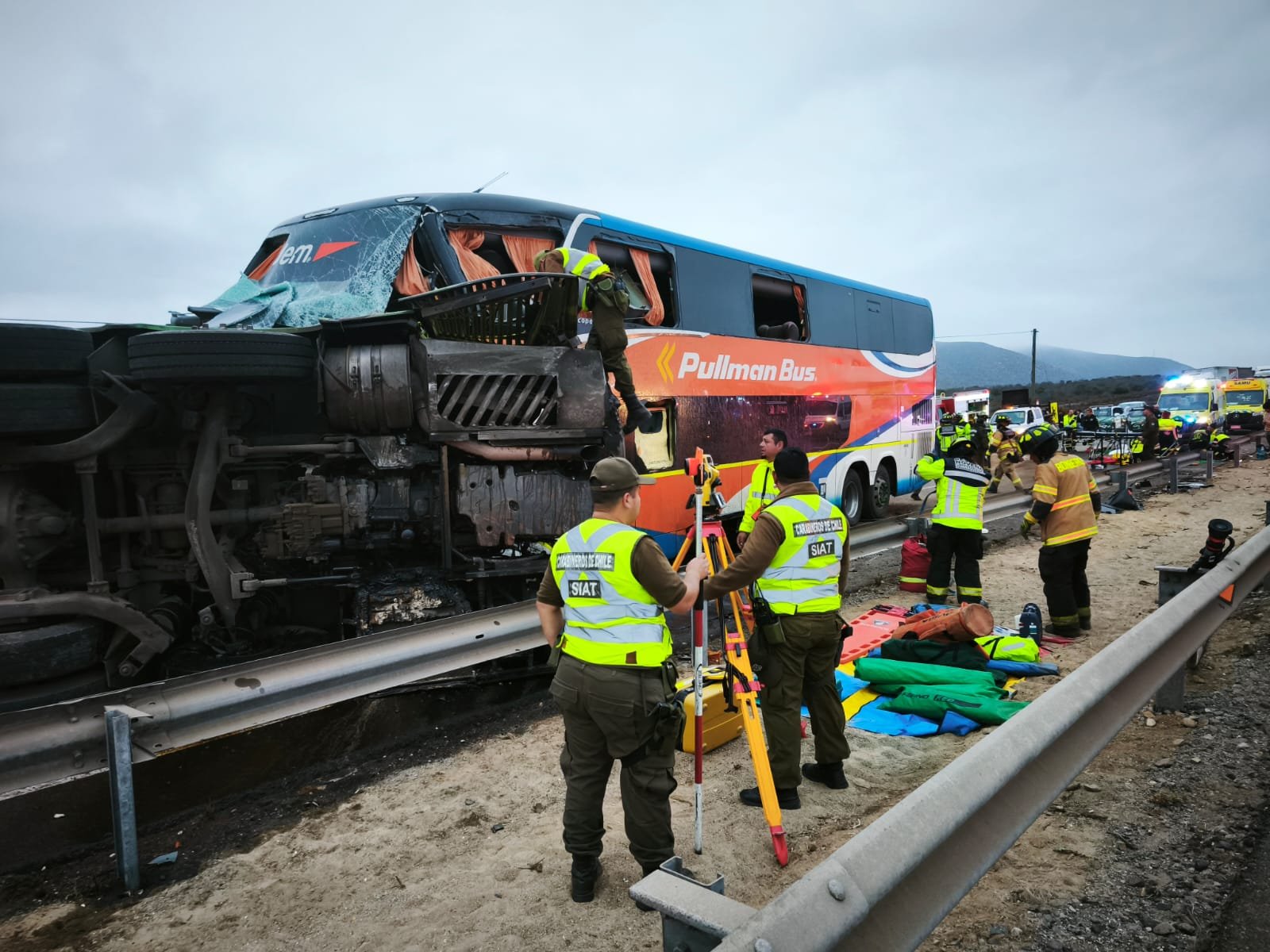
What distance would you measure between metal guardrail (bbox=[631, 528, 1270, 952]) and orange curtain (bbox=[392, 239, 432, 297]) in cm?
529

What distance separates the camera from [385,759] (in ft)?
14.5

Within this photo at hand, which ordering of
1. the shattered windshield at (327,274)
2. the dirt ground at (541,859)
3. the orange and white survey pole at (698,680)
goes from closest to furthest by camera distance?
1. the dirt ground at (541,859)
2. the orange and white survey pole at (698,680)
3. the shattered windshield at (327,274)

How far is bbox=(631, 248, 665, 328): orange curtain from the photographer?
7742mm

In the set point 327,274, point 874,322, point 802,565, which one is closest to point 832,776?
point 802,565

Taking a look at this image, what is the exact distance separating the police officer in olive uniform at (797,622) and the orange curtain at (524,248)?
148 inches

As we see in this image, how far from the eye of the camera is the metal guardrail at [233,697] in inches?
114

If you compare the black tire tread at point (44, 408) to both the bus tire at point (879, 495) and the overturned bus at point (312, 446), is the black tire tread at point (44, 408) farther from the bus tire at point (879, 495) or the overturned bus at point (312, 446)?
the bus tire at point (879, 495)

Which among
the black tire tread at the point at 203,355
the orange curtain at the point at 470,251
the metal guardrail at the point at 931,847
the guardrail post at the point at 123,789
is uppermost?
the orange curtain at the point at 470,251

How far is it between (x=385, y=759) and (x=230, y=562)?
1.64m

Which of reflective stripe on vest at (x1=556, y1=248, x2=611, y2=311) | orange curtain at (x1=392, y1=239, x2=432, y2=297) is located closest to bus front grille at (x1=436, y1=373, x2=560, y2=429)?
reflective stripe on vest at (x1=556, y1=248, x2=611, y2=311)

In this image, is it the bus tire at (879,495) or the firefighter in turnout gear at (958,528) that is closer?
the firefighter in turnout gear at (958,528)

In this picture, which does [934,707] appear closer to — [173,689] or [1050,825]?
[1050,825]

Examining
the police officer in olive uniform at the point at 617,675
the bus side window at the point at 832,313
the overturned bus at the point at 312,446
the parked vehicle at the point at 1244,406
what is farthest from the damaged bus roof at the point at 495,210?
the parked vehicle at the point at 1244,406

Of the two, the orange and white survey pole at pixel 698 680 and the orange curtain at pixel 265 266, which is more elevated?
the orange curtain at pixel 265 266
